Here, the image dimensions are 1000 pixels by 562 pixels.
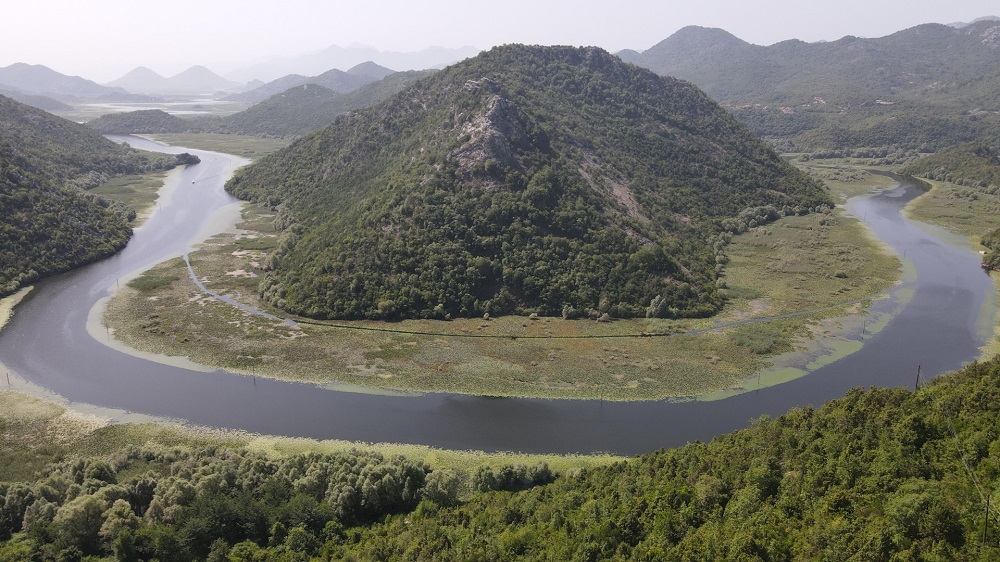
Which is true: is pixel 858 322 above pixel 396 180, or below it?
below

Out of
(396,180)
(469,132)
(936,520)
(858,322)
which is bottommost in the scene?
(858,322)

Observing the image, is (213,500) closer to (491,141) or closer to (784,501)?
(784,501)

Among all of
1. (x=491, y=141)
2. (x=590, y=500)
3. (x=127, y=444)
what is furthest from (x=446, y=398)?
(x=491, y=141)

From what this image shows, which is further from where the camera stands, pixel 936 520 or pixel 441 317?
pixel 441 317

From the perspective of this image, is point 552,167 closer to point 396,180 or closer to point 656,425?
point 396,180

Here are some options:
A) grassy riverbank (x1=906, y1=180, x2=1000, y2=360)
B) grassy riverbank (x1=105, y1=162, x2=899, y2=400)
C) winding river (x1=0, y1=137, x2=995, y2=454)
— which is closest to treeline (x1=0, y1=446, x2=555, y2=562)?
winding river (x1=0, y1=137, x2=995, y2=454)

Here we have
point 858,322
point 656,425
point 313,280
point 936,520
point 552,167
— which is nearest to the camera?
point 936,520

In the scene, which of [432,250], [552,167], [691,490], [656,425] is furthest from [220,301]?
[691,490]
